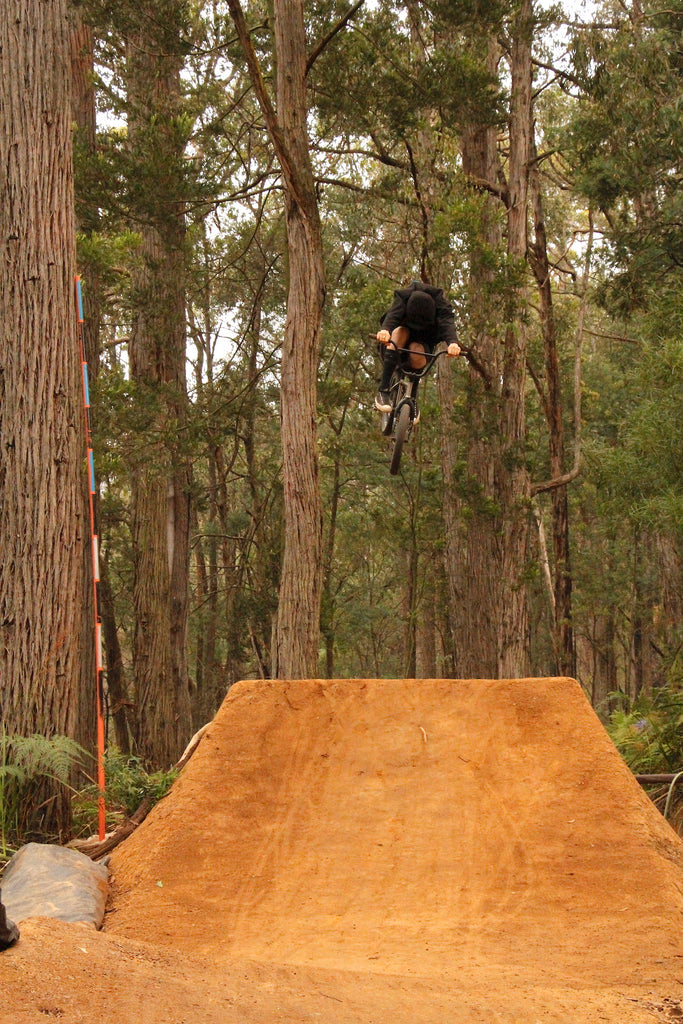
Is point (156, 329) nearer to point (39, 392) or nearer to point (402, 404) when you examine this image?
point (402, 404)

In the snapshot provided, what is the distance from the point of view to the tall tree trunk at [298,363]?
1125 centimetres

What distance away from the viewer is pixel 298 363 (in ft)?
37.5

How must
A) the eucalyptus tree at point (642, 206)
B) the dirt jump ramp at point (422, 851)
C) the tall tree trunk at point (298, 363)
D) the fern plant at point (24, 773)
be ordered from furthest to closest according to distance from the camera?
the eucalyptus tree at point (642, 206) → the tall tree trunk at point (298, 363) → the fern plant at point (24, 773) → the dirt jump ramp at point (422, 851)

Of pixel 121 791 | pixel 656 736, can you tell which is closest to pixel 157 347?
pixel 121 791

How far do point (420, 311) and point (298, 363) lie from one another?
2.59 meters

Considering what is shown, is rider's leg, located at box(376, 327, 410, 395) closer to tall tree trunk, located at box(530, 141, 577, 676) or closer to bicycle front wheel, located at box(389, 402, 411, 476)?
bicycle front wheel, located at box(389, 402, 411, 476)

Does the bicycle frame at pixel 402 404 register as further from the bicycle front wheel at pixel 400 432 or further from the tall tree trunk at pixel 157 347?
the tall tree trunk at pixel 157 347

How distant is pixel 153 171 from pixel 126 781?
9.60 metres

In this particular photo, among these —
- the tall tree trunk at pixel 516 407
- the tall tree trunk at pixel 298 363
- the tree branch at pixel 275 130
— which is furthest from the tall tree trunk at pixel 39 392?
the tall tree trunk at pixel 516 407

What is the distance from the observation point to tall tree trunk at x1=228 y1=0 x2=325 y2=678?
11250mm

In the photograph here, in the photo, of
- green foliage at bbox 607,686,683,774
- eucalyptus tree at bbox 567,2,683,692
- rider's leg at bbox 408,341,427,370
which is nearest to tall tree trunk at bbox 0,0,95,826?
rider's leg at bbox 408,341,427,370

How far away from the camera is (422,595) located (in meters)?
25.2

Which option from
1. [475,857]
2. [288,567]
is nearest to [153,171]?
[288,567]

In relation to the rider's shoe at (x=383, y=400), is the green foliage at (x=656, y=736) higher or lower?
lower
